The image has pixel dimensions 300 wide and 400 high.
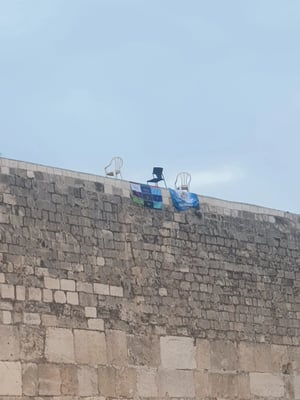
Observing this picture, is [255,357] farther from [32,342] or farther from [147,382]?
[32,342]

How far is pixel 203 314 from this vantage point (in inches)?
608

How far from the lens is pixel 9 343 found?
43.7 ft

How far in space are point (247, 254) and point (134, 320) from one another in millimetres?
2541

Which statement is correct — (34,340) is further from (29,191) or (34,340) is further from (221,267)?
(221,267)

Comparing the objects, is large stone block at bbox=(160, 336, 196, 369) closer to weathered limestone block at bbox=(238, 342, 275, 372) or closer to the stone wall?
the stone wall

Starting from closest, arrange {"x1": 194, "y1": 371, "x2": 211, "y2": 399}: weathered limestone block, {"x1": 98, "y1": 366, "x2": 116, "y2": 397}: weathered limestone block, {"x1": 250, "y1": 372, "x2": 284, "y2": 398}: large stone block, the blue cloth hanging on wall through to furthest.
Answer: {"x1": 98, "y1": 366, "x2": 116, "y2": 397}: weathered limestone block < {"x1": 194, "y1": 371, "x2": 211, "y2": 399}: weathered limestone block < the blue cloth hanging on wall < {"x1": 250, "y1": 372, "x2": 284, "y2": 398}: large stone block

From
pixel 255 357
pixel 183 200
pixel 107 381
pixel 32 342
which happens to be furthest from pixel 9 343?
pixel 255 357

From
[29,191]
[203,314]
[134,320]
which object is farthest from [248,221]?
[29,191]

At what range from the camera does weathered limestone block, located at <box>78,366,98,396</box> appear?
13.9 metres

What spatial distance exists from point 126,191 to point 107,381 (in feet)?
8.69

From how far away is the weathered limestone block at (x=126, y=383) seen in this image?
1422cm

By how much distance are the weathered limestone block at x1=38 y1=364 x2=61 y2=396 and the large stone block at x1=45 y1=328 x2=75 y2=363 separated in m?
0.11

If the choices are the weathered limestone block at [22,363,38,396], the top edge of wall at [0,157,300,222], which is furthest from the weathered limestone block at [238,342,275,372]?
the weathered limestone block at [22,363,38,396]

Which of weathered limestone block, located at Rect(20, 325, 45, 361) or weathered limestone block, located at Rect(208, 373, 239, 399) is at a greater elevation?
weathered limestone block, located at Rect(20, 325, 45, 361)
